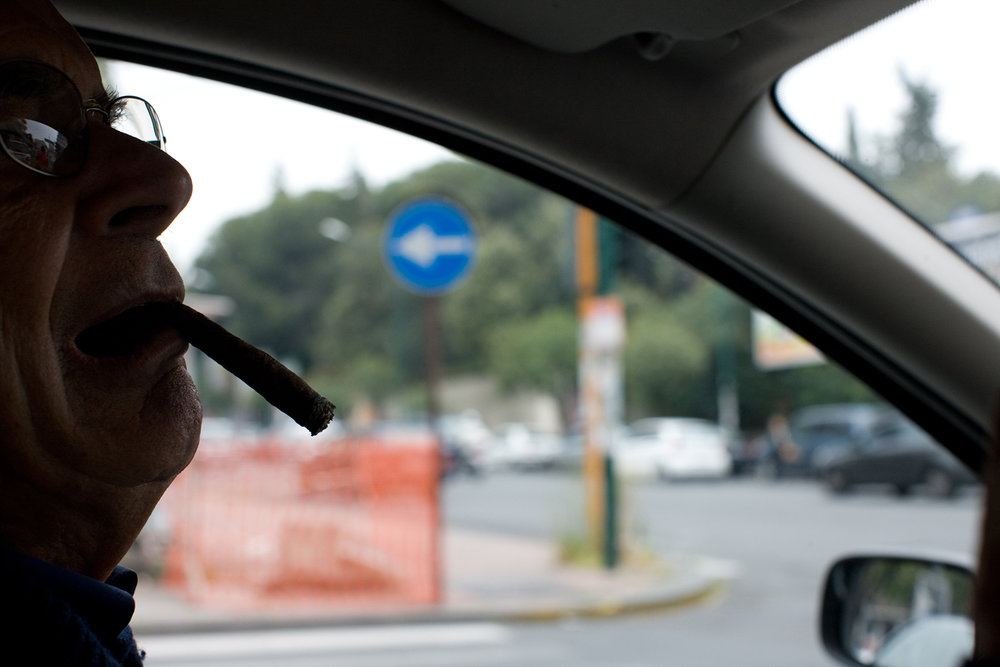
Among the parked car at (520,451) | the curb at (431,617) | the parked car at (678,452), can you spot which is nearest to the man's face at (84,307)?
the curb at (431,617)

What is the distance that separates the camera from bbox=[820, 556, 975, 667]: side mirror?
5.99 feet

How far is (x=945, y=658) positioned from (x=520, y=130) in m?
1.15

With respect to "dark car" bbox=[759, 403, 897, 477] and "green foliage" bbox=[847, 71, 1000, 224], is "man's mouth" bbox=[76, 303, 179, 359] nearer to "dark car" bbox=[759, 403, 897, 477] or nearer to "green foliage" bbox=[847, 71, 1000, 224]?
"green foliage" bbox=[847, 71, 1000, 224]

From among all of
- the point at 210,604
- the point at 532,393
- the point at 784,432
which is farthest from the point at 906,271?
the point at 532,393

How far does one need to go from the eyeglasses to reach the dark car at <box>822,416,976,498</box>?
13.0 metres

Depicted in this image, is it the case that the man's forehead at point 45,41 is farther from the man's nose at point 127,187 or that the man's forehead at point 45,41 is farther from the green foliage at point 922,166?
the green foliage at point 922,166

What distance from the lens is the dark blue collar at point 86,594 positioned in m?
0.76

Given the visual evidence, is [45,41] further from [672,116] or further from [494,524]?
[494,524]

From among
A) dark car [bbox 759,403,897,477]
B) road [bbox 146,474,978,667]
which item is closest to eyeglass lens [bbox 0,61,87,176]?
road [bbox 146,474,978,667]

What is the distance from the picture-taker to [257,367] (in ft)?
2.86

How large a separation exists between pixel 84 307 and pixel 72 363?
0.04 metres

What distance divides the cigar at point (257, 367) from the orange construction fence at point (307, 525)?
8.05m

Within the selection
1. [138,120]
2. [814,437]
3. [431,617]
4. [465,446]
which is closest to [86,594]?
[138,120]

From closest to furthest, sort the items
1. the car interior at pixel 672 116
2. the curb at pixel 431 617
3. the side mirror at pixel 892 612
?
the car interior at pixel 672 116 → the side mirror at pixel 892 612 → the curb at pixel 431 617
